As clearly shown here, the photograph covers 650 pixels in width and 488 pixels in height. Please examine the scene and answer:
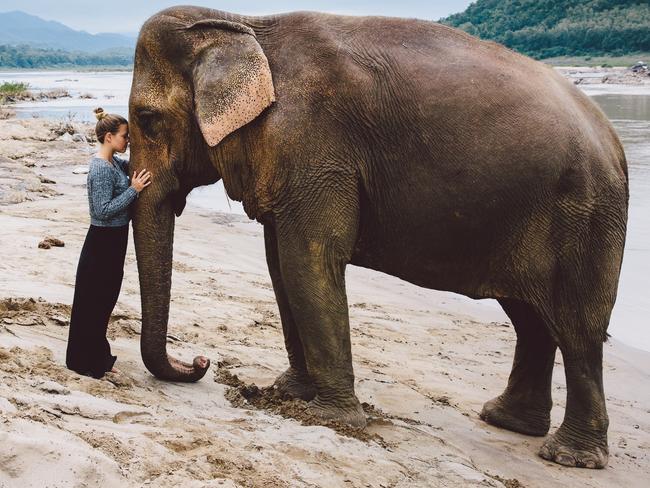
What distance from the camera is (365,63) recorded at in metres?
5.42

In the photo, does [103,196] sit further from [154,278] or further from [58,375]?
[58,375]

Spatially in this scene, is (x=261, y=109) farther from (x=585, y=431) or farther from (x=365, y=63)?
(x=585, y=431)

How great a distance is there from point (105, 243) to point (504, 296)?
7.75ft

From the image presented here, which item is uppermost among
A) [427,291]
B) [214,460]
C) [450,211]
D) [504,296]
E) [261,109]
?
[261,109]

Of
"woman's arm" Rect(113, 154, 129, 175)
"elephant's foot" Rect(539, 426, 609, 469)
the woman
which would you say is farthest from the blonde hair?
"elephant's foot" Rect(539, 426, 609, 469)

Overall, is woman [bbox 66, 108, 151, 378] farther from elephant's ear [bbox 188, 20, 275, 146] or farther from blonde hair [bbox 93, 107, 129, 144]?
elephant's ear [bbox 188, 20, 275, 146]

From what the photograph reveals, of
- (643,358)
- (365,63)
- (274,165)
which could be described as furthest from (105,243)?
(643,358)

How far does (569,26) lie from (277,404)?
8975 centimetres

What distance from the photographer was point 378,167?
5.44 metres

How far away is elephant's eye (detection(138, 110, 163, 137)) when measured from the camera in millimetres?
5695

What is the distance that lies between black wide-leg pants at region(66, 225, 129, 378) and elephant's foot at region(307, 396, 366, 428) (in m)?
1.22

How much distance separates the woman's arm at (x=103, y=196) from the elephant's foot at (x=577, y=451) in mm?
2989

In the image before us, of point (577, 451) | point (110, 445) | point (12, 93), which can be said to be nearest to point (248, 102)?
point (110, 445)

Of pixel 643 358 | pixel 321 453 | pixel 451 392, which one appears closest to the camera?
pixel 321 453
